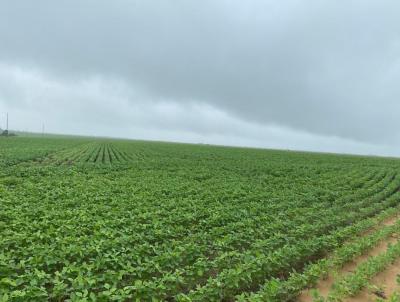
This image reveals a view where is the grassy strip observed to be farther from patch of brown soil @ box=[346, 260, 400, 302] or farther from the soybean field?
patch of brown soil @ box=[346, 260, 400, 302]

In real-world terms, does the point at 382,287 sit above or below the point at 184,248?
below

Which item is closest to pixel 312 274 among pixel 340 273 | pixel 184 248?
pixel 340 273

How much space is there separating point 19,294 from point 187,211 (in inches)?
248

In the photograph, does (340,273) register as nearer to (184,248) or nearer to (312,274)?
(312,274)

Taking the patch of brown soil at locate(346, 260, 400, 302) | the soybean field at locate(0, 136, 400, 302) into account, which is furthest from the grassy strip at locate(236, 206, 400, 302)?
the patch of brown soil at locate(346, 260, 400, 302)

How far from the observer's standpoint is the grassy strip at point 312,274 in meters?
4.76

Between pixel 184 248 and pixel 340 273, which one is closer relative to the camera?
pixel 184 248

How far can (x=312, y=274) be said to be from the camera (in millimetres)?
5676

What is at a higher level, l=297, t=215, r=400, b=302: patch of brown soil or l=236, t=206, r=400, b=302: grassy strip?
l=236, t=206, r=400, b=302: grassy strip

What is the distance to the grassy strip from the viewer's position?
4.76 meters

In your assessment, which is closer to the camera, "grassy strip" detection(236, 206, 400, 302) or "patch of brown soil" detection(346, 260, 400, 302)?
"grassy strip" detection(236, 206, 400, 302)

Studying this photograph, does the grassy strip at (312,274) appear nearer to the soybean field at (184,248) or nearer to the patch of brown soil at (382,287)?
the soybean field at (184,248)

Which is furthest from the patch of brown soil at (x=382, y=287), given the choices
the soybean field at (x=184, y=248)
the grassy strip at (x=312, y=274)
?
the grassy strip at (x=312, y=274)

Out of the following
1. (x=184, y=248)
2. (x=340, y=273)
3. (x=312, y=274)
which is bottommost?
(x=340, y=273)
